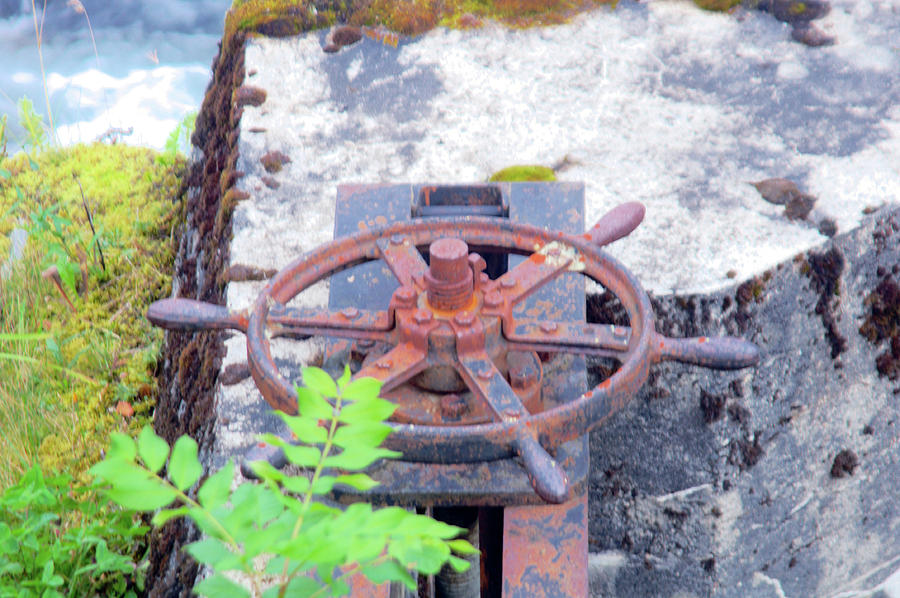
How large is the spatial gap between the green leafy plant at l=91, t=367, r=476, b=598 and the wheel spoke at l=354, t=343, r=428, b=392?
18.4 inches

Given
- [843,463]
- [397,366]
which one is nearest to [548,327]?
[397,366]

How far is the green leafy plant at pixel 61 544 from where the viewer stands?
1.79 meters

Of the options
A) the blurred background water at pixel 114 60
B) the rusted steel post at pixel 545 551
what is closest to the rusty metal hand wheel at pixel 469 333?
the rusted steel post at pixel 545 551

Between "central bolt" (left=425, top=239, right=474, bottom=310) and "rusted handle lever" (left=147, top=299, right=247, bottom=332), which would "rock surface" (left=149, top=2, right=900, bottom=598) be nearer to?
"rusted handle lever" (left=147, top=299, right=247, bottom=332)

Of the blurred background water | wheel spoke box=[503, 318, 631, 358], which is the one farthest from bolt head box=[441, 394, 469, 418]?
the blurred background water

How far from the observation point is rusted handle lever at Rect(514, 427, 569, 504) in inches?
51.3

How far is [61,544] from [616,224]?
1325 mm

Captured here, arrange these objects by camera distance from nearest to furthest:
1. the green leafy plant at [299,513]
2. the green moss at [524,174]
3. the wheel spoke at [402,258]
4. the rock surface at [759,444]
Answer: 1. the green leafy plant at [299,513]
2. the wheel spoke at [402,258]
3. the rock surface at [759,444]
4. the green moss at [524,174]

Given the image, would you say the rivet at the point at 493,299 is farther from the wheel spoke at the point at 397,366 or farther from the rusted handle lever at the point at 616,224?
the rusted handle lever at the point at 616,224

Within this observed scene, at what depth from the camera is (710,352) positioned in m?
1.56

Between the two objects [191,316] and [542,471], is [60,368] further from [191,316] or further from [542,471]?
[542,471]

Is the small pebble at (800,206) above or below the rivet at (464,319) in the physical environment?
below

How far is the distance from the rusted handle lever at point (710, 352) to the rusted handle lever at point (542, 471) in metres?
0.31

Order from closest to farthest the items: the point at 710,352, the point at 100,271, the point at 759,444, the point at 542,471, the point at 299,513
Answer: the point at 299,513 < the point at 542,471 < the point at 710,352 < the point at 759,444 < the point at 100,271
